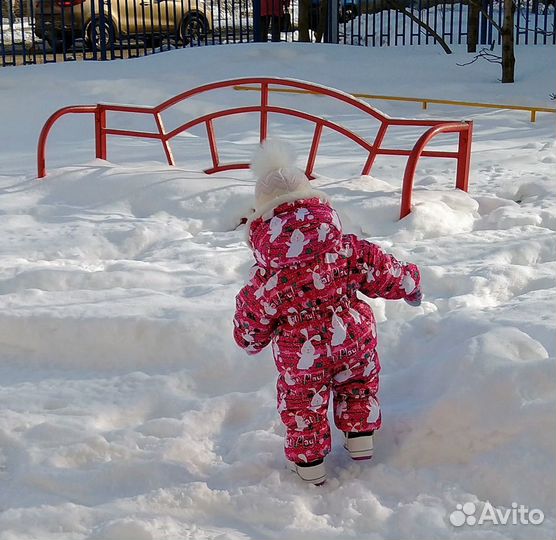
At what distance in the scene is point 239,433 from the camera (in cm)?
329

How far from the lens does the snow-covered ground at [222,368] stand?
2805 millimetres

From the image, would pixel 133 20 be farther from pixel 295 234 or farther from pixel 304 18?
pixel 295 234

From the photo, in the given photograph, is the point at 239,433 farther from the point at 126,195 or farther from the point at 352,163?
the point at 352,163

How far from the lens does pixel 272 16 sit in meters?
14.3

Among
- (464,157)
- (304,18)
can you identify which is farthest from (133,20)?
(464,157)

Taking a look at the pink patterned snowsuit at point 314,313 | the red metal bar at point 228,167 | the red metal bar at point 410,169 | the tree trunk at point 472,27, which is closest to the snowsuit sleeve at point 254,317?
the pink patterned snowsuit at point 314,313

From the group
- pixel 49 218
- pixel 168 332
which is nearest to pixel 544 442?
pixel 168 332

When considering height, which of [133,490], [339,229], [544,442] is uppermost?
[339,229]

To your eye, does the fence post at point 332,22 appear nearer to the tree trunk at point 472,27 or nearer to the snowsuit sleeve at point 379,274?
the tree trunk at point 472,27

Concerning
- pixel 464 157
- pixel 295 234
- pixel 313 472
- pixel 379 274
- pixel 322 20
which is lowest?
pixel 313 472

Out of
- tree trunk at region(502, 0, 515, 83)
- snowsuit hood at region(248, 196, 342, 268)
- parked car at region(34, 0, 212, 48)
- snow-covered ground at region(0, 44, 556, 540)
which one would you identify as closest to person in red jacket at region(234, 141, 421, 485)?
snowsuit hood at region(248, 196, 342, 268)

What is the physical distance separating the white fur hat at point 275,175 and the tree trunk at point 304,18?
12417 mm

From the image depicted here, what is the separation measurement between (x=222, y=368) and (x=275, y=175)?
1.05 metres

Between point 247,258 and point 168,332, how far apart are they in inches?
45.9
